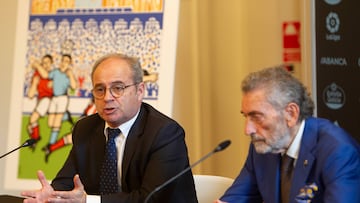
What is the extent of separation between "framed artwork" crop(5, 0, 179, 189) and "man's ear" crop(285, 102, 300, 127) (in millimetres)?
1185

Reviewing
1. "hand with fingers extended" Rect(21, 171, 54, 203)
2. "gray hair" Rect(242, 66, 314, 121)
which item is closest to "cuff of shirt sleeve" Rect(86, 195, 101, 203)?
"hand with fingers extended" Rect(21, 171, 54, 203)

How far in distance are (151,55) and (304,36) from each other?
90 centimetres

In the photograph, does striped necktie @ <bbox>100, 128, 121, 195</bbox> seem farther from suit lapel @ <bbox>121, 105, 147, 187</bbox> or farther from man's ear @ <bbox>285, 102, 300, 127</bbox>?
man's ear @ <bbox>285, 102, 300, 127</bbox>

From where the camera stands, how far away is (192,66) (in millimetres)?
3832

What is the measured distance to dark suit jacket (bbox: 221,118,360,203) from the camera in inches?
70.5

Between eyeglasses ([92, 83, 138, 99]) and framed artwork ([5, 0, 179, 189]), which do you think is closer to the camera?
eyeglasses ([92, 83, 138, 99])

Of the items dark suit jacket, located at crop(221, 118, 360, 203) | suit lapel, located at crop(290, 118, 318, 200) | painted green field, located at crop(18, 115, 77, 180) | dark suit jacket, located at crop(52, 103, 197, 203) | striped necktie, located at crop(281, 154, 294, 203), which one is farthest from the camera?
painted green field, located at crop(18, 115, 77, 180)

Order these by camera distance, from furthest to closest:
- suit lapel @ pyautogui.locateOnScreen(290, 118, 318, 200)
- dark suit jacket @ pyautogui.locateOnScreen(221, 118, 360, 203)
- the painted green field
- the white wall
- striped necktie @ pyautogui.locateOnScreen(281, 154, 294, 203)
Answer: the white wall, the painted green field, striped necktie @ pyautogui.locateOnScreen(281, 154, 294, 203), suit lapel @ pyautogui.locateOnScreen(290, 118, 318, 200), dark suit jacket @ pyautogui.locateOnScreen(221, 118, 360, 203)

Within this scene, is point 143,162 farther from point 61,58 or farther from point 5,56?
point 5,56

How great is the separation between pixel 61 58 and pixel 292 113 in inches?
66.6

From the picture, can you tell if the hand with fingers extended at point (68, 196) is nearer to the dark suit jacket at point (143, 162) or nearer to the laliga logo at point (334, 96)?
the dark suit jacket at point (143, 162)

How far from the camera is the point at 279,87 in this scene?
6.25 feet

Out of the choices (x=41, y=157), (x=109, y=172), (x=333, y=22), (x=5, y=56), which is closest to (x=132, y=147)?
(x=109, y=172)

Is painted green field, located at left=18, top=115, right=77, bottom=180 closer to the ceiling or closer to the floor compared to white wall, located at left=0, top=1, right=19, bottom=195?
closer to the floor
